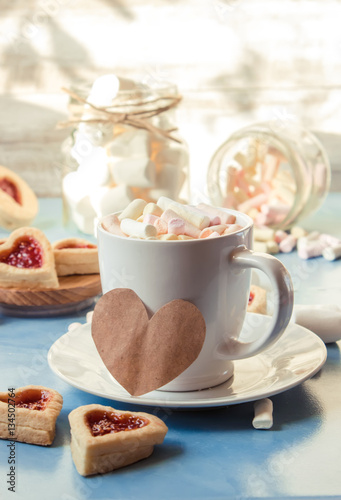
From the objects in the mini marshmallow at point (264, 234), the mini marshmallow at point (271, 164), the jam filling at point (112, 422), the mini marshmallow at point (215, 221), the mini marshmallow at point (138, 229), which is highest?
the mini marshmallow at point (138, 229)

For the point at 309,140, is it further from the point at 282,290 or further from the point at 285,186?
the point at 282,290

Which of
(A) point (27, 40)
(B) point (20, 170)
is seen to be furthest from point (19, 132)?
(A) point (27, 40)

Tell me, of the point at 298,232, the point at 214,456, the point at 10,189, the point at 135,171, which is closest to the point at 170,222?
the point at 214,456

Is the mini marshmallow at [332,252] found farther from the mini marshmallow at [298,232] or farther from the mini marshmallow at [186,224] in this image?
the mini marshmallow at [186,224]

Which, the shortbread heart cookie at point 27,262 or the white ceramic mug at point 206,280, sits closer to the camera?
the white ceramic mug at point 206,280

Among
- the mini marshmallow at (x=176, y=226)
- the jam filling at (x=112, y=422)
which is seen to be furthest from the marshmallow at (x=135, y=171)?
the jam filling at (x=112, y=422)

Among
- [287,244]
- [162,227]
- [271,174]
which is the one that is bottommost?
[287,244]

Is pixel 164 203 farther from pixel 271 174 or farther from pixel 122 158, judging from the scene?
pixel 271 174

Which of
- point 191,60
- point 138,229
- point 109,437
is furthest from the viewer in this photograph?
point 191,60
